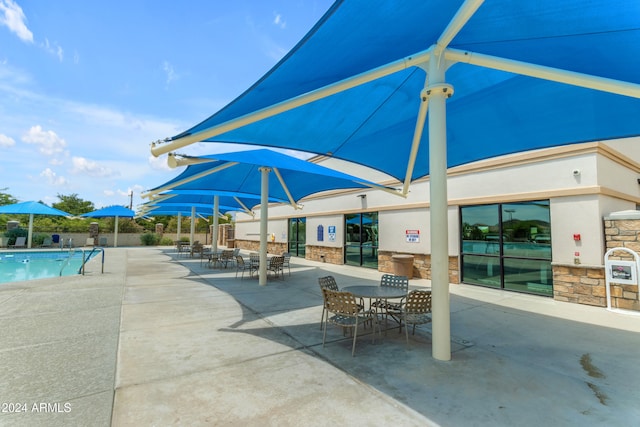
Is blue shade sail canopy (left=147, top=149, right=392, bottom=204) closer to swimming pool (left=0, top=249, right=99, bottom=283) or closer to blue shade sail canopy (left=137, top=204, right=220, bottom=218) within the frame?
swimming pool (left=0, top=249, right=99, bottom=283)

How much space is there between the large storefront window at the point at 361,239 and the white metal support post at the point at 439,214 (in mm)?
9082

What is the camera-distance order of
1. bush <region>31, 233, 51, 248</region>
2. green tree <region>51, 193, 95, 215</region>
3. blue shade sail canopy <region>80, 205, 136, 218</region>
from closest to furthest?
blue shade sail canopy <region>80, 205, 136, 218</region> < bush <region>31, 233, 51, 248</region> < green tree <region>51, 193, 95, 215</region>

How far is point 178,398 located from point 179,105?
6.54 metres

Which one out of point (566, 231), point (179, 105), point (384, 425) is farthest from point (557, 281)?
point (179, 105)

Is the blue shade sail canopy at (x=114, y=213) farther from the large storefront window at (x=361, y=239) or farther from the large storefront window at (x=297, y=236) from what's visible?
the large storefront window at (x=361, y=239)

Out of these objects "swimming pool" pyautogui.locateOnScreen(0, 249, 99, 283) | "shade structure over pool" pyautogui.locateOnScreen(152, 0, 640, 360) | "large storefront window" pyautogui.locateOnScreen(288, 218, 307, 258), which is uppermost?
"shade structure over pool" pyautogui.locateOnScreen(152, 0, 640, 360)

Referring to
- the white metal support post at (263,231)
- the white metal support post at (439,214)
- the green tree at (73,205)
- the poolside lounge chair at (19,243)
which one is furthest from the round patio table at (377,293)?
the green tree at (73,205)

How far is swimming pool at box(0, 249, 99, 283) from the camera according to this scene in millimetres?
11873

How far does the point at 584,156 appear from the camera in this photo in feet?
23.4

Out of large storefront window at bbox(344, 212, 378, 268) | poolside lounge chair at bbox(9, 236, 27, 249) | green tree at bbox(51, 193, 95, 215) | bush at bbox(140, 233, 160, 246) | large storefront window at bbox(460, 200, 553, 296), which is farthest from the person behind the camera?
green tree at bbox(51, 193, 95, 215)

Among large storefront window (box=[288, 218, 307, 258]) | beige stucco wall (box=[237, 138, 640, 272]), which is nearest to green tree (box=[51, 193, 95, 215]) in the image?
large storefront window (box=[288, 218, 307, 258])

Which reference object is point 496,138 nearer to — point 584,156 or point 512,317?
point 584,156

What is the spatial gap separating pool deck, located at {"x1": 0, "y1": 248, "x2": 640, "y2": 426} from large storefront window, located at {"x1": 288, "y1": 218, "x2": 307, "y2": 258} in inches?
442

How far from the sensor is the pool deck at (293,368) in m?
2.61
